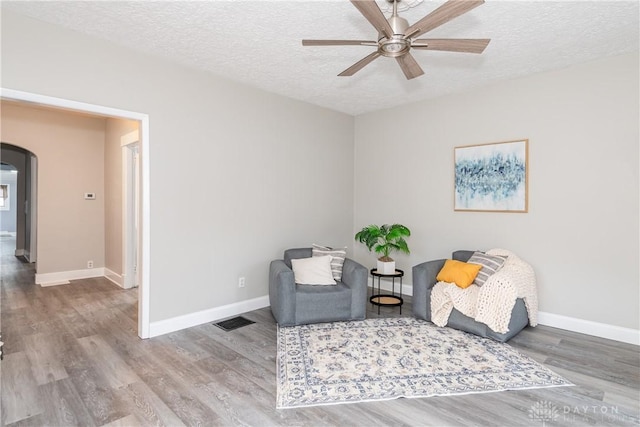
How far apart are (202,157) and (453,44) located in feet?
8.78

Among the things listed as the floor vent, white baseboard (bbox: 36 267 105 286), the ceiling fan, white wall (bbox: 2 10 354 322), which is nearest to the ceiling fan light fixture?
the ceiling fan

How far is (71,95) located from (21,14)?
0.62 meters

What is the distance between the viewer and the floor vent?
358cm

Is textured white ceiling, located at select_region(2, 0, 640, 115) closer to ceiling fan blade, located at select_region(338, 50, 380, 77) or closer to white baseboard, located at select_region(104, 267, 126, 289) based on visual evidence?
ceiling fan blade, located at select_region(338, 50, 380, 77)

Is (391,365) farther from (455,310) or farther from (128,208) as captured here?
(128,208)

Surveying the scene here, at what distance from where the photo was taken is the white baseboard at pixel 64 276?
5.29 meters

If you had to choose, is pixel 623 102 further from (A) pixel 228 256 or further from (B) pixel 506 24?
(A) pixel 228 256

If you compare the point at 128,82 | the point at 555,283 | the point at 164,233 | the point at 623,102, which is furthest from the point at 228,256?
the point at 623,102

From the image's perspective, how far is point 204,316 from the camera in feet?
Answer: 12.2

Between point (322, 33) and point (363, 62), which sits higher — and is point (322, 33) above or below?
above

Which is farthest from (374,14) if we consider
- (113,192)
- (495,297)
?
(113,192)

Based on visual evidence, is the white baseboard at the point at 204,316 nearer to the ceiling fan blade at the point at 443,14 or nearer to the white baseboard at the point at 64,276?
the white baseboard at the point at 64,276

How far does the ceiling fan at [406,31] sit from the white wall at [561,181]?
2015 mm

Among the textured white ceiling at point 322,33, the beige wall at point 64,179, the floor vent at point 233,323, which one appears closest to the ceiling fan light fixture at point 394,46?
the textured white ceiling at point 322,33
